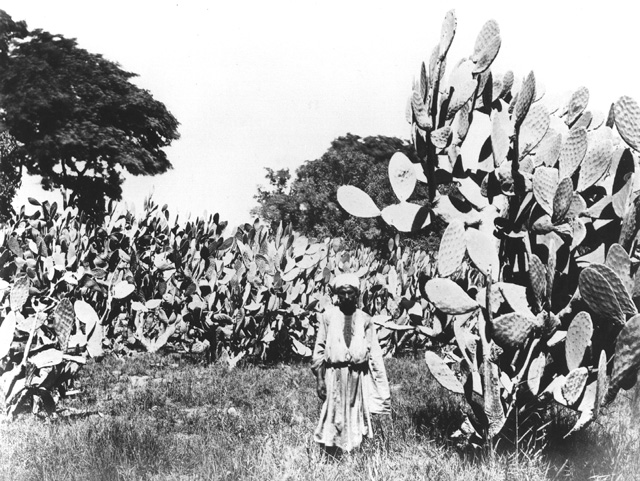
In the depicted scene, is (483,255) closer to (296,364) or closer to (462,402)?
(462,402)

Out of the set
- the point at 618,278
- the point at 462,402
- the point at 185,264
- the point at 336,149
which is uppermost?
the point at 336,149

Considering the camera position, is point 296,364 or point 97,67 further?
point 97,67

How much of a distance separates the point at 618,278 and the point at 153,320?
23.8ft

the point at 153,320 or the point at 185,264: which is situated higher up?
the point at 185,264

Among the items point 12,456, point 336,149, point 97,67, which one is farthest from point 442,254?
point 336,149

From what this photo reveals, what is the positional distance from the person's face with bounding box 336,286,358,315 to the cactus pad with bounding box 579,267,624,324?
1306mm

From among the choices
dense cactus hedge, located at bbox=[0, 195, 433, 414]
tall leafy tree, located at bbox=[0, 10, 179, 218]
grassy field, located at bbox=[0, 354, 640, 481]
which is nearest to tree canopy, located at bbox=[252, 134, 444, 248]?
tall leafy tree, located at bbox=[0, 10, 179, 218]

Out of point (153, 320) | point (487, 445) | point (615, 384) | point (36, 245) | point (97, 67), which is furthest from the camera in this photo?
point (97, 67)

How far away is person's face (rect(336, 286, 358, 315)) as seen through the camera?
→ 3.54 meters

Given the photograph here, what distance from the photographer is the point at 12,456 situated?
357 cm

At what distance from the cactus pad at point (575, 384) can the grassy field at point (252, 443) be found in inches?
10.2

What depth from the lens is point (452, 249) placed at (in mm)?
3518

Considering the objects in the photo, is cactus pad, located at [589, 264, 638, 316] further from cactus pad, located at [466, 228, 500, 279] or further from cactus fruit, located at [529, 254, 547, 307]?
cactus pad, located at [466, 228, 500, 279]

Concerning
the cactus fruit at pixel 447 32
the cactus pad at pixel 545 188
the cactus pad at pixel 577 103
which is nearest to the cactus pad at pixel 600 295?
the cactus pad at pixel 545 188
